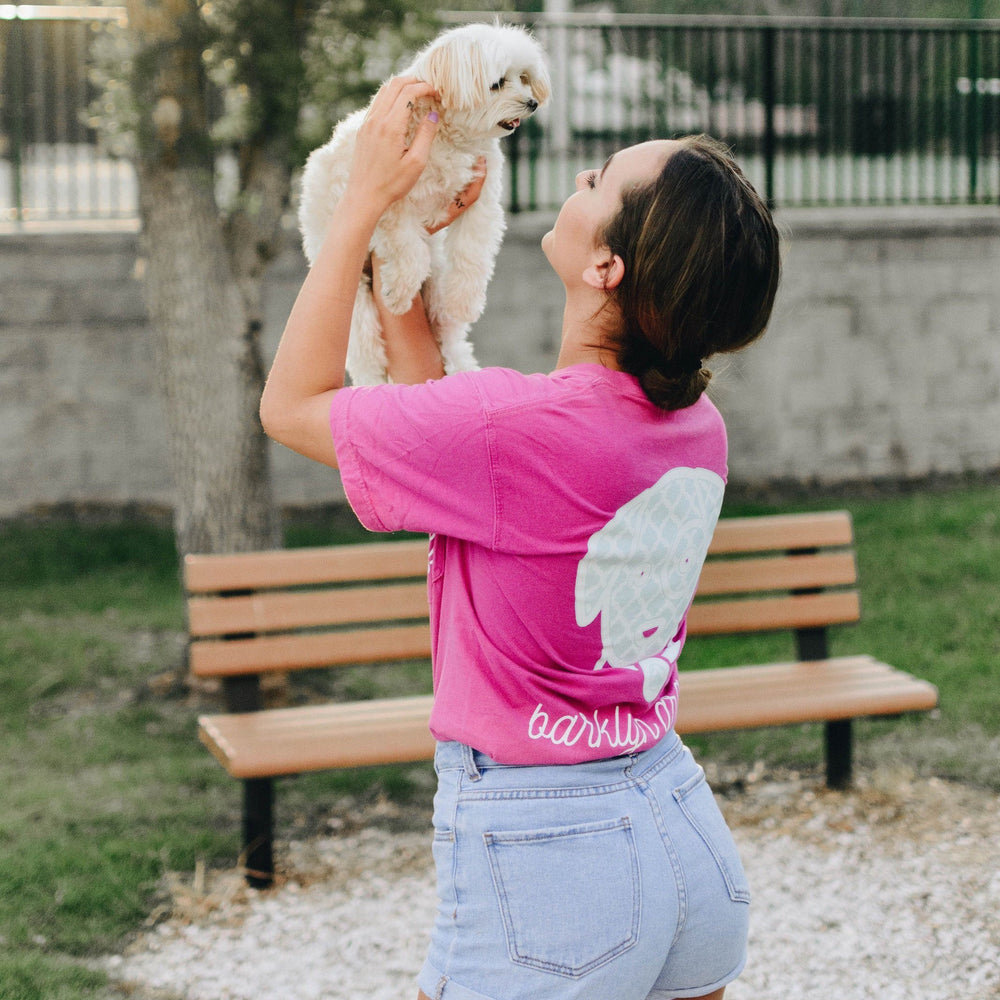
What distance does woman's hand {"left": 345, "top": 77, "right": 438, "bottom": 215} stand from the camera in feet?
4.94

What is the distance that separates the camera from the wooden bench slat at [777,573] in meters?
4.44

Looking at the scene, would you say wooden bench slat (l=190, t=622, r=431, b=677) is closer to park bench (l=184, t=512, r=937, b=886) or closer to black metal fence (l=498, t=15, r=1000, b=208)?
park bench (l=184, t=512, r=937, b=886)

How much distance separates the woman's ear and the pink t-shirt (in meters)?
0.10

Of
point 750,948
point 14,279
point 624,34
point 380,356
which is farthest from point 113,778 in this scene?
point 624,34

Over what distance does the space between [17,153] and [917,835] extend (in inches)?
255

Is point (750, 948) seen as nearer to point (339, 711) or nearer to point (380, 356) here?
point (339, 711)

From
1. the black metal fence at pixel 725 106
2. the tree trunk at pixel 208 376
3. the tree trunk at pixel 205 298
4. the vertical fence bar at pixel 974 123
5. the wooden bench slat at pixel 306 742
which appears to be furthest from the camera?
the vertical fence bar at pixel 974 123

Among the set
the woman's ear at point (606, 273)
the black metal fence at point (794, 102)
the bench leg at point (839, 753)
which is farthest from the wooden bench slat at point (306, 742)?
the black metal fence at point (794, 102)

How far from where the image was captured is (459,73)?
1.58 m

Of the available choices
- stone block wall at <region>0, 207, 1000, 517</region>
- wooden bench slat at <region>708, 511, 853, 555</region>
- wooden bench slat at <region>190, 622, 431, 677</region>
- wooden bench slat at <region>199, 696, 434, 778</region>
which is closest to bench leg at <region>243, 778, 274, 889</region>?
wooden bench slat at <region>199, 696, 434, 778</region>

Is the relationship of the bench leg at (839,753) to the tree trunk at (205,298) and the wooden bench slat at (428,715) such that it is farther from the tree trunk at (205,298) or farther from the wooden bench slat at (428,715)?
the tree trunk at (205,298)

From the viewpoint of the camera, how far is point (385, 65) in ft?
16.6

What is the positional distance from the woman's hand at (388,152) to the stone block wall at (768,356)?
19.3 feet

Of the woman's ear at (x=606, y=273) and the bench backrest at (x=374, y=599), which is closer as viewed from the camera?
the woman's ear at (x=606, y=273)
